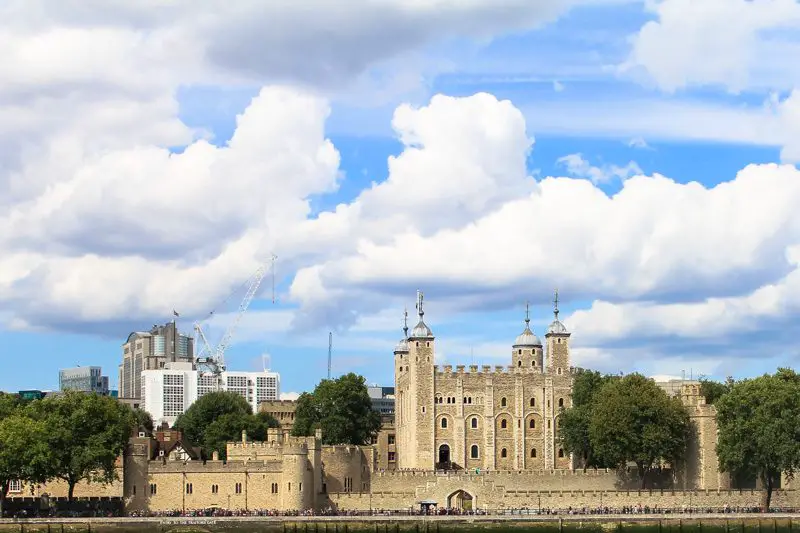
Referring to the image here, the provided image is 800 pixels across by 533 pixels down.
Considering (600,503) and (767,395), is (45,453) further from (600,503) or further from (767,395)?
(767,395)

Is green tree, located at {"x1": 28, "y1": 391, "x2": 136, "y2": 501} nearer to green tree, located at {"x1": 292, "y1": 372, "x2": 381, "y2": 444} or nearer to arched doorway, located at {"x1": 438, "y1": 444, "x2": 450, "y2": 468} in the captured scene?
green tree, located at {"x1": 292, "y1": 372, "x2": 381, "y2": 444}

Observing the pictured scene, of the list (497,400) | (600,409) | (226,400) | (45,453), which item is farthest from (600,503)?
(226,400)

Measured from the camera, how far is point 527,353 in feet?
456

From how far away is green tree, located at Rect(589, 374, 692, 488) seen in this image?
115250 millimetres

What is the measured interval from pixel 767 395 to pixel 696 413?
1019 cm

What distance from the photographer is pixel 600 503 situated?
112938 mm

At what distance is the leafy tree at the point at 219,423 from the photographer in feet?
456

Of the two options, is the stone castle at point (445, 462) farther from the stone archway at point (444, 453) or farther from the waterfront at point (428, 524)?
the waterfront at point (428, 524)

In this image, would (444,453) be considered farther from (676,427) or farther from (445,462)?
(676,427)

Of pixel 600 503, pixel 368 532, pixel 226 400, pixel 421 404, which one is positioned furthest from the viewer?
pixel 226 400

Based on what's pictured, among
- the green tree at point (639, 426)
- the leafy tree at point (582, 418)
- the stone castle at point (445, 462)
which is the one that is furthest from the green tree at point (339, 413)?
the green tree at point (639, 426)

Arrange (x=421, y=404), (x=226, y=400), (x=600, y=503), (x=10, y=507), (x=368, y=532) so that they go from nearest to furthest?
(x=368, y=532)
(x=10, y=507)
(x=600, y=503)
(x=421, y=404)
(x=226, y=400)

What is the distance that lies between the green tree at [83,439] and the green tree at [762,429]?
145 ft

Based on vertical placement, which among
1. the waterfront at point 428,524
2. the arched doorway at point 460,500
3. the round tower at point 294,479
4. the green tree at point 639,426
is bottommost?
the waterfront at point 428,524
